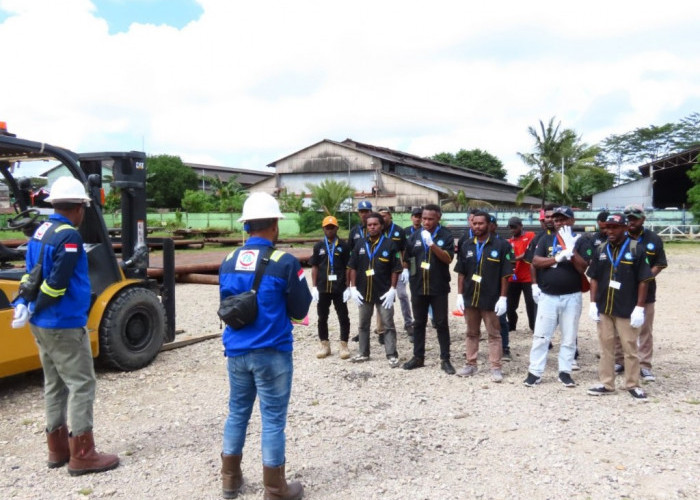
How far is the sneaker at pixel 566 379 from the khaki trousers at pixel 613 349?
0.94 feet

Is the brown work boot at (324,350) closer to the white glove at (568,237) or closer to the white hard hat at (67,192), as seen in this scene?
the white glove at (568,237)

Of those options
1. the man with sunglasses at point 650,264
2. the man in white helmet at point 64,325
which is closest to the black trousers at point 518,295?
the man with sunglasses at point 650,264

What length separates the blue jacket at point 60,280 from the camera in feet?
11.7

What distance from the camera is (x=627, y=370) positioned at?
5.19 metres

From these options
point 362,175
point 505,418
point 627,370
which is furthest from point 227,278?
point 362,175

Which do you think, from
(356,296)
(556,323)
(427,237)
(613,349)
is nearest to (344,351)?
(356,296)

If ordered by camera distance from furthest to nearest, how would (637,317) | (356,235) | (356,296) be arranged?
1. (356,235)
2. (356,296)
3. (637,317)

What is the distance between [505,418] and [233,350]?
8.47 ft

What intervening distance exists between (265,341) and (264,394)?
0.32 m

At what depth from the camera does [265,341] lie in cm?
319

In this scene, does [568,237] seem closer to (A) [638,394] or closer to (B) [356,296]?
(A) [638,394]

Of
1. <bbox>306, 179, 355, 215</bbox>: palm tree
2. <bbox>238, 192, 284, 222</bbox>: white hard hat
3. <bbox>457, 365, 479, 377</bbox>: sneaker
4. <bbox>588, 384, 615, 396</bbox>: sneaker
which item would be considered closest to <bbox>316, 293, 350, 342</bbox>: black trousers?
<bbox>457, 365, 479, 377</bbox>: sneaker

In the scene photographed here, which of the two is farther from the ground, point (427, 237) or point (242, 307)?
point (427, 237)

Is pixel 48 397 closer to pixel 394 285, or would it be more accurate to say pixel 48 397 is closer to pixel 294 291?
pixel 294 291
